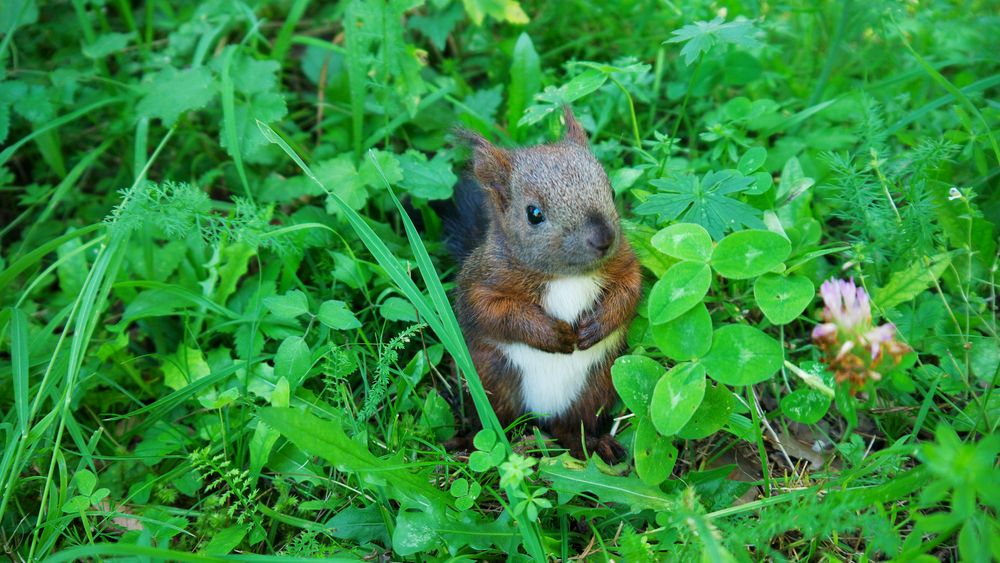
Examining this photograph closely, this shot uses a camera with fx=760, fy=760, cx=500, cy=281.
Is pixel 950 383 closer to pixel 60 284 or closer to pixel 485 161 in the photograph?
pixel 485 161

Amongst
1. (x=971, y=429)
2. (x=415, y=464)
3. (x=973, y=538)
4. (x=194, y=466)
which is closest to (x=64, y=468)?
(x=194, y=466)

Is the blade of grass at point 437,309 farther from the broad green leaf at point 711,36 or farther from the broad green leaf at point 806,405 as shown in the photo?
the broad green leaf at point 711,36

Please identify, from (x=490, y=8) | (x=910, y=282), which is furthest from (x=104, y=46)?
(x=910, y=282)

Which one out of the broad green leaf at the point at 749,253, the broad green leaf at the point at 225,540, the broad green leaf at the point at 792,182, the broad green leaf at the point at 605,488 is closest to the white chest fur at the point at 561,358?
the broad green leaf at the point at 605,488

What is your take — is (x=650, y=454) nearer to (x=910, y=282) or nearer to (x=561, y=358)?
(x=561, y=358)

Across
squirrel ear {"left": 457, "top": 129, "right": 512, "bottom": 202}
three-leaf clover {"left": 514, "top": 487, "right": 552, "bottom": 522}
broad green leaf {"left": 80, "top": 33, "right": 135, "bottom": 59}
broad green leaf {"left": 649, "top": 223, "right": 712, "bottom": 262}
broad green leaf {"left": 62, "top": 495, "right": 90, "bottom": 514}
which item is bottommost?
broad green leaf {"left": 62, "top": 495, "right": 90, "bottom": 514}

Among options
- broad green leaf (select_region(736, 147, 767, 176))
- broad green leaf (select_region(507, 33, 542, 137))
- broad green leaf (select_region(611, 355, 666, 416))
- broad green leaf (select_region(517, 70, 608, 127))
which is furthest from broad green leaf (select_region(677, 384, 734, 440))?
broad green leaf (select_region(507, 33, 542, 137))

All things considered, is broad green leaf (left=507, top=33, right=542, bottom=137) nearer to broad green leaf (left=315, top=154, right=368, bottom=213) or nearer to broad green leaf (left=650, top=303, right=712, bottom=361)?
broad green leaf (left=315, top=154, right=368, bottom=213)
